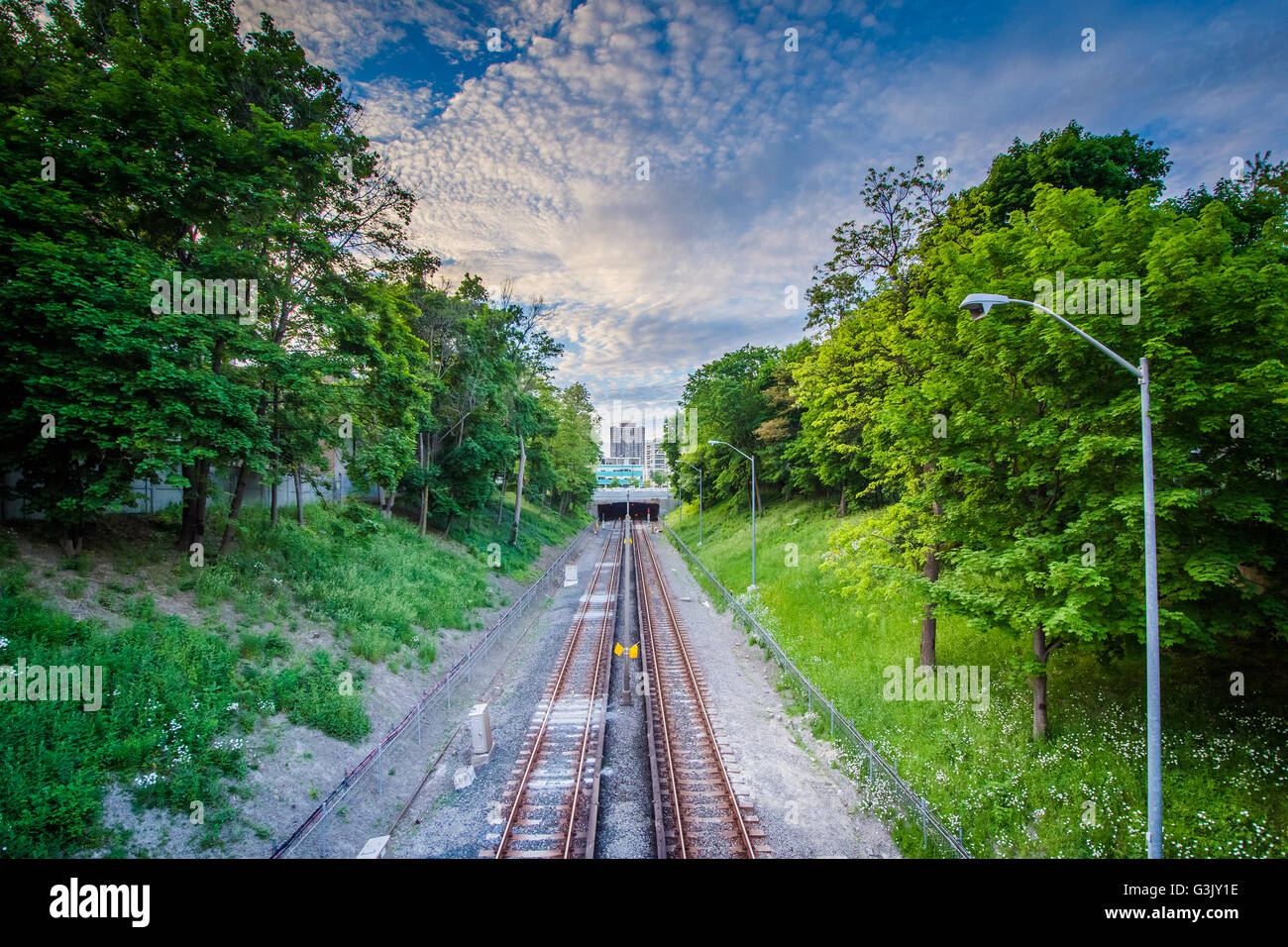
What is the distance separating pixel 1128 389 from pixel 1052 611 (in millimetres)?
3713

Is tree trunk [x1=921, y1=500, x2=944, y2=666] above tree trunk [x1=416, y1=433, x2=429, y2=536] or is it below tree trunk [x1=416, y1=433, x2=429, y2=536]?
below

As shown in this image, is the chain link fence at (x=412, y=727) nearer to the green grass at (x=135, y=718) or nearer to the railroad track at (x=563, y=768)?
the green grass at (x=135, y=718)

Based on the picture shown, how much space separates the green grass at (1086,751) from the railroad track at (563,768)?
5.68m

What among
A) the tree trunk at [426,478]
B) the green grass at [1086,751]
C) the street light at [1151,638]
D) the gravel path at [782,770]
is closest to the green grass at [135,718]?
the gravel path at [782,770]

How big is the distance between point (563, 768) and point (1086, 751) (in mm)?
10176

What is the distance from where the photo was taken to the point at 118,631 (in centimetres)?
1016

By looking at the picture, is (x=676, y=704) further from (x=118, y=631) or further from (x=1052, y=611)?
(x=118, y=631)

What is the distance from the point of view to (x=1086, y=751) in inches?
357

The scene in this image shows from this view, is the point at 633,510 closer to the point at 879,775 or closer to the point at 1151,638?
the point at 879,775

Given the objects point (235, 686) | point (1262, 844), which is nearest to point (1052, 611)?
point (1262, 844)

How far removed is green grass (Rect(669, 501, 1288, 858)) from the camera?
7.41 metres

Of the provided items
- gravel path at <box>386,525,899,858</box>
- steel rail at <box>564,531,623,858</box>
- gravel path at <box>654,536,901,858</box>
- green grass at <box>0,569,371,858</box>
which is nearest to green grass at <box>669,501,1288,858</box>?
gravel path at <box>654,536,901,858</box>
